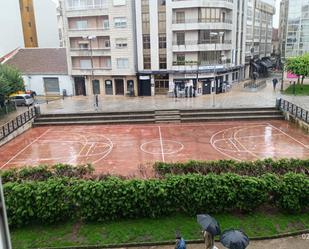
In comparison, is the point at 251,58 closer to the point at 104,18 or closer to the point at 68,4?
the point at 104,18

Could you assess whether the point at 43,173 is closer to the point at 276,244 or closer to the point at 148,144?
the point at 276,244

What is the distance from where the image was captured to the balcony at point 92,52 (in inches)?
1523

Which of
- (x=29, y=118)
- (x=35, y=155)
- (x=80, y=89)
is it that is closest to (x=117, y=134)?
(x=35, y=155)

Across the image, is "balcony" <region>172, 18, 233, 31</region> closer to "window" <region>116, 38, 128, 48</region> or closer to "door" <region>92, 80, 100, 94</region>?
"window" <region>116, 38, 128, 48</region>

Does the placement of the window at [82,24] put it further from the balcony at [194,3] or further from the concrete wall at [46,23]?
the concrete wall at [46,23]

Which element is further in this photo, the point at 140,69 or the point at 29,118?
the point at 140,69

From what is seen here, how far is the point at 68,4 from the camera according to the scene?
3869cm

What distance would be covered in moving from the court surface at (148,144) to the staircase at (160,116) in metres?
0.90

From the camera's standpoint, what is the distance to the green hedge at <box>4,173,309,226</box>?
9.88m

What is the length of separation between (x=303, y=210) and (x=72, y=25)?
3661 centimetres

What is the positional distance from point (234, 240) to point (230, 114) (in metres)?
20.5

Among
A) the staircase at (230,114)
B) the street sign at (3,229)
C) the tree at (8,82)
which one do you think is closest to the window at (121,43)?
the tree at (8,82)

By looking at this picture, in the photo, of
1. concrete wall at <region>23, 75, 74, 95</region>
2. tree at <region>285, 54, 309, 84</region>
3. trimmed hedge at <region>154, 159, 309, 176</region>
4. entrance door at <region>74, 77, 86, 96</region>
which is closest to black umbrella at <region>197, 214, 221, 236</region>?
trimmed hedge at <region>154, 159, 309, 176</region>

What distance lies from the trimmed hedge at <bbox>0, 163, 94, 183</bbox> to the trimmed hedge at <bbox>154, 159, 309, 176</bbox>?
2.80 m
